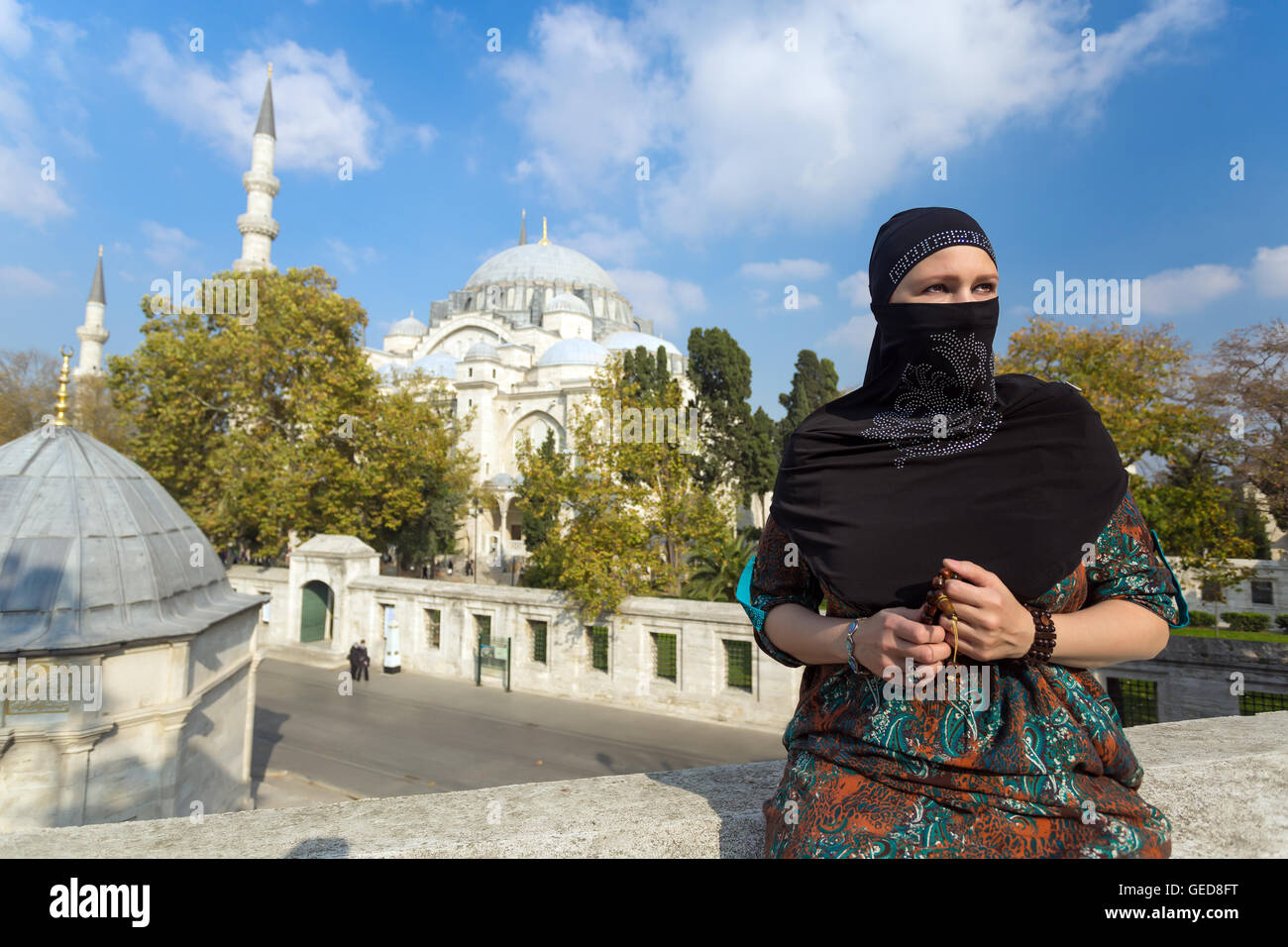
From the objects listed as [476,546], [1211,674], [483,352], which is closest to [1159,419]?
[1211,674]

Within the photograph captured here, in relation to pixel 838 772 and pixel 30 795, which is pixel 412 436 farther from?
pixel 838 772

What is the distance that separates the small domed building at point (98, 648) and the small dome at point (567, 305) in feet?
153

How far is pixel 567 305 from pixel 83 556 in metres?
48.3

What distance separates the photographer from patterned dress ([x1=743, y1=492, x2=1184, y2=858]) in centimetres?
151

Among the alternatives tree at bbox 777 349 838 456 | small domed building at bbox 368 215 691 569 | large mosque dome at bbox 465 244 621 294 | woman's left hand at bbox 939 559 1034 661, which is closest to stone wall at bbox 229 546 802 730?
small domed building at bbox 368 215 691 569

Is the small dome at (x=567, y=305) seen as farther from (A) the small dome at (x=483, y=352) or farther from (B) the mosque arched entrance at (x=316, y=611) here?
(B) the mosque arched entrance at (x=316, y=611)

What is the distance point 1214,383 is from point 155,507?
2143cm

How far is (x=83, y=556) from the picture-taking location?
6.64 metres

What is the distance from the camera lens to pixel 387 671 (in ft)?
62.5

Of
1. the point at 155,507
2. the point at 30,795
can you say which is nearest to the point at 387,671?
the point at 155,507

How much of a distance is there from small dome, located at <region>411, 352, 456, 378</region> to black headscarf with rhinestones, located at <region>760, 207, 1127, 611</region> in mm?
45230

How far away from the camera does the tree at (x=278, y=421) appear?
69.3 ft

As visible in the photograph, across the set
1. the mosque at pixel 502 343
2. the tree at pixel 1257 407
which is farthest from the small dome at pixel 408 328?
the tree at pixel 1257 407

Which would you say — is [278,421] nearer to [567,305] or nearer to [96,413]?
[96,413]
